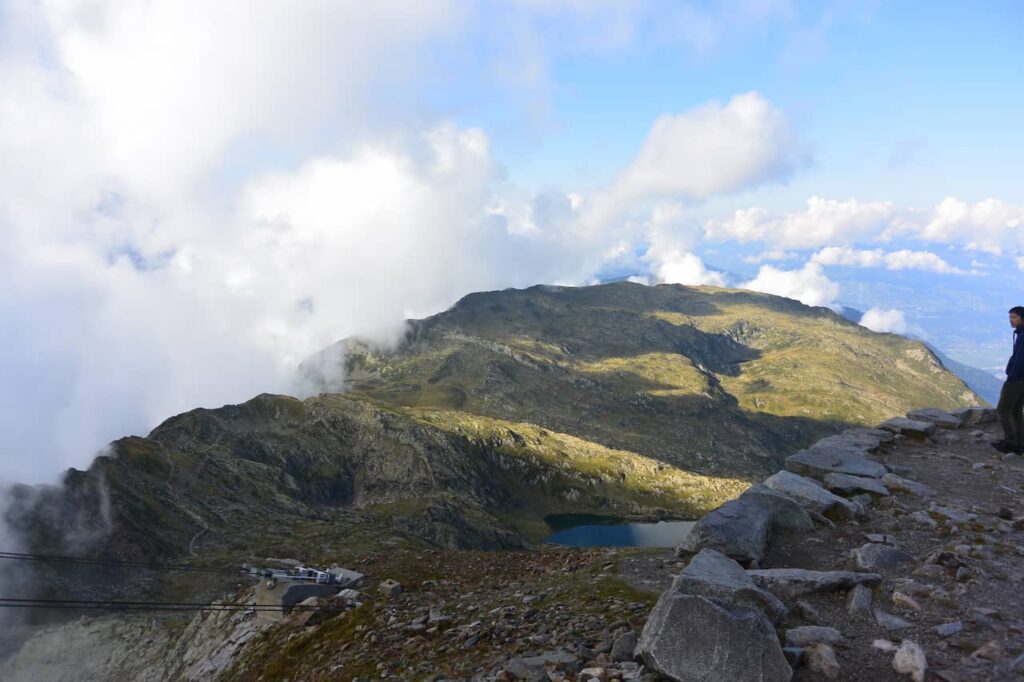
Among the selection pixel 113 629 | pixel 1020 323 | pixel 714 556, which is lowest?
pixel 113 629

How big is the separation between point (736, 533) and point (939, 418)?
22.6 meters

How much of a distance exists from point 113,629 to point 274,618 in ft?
160

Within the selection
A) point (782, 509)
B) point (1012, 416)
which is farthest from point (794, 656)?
point (1012, 416)

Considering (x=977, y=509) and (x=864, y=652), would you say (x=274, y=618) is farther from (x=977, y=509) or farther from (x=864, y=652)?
(x=977, y=509)

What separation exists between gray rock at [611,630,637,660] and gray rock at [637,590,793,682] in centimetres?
114

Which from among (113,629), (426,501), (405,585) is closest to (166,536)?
(113,629)

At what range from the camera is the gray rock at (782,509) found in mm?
18672

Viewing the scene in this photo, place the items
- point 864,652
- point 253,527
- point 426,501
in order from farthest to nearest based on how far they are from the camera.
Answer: point 426,501 → point 253,527 → point 864,652

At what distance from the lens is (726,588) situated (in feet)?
37.6

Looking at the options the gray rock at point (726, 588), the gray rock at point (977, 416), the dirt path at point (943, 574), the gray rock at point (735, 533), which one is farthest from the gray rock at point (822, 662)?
the gray rock at point (977, 416)

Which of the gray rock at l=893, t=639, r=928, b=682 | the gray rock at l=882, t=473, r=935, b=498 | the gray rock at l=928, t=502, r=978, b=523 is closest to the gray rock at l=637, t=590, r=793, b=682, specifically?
the gray rock at l=893, t=639, r=928, b=682

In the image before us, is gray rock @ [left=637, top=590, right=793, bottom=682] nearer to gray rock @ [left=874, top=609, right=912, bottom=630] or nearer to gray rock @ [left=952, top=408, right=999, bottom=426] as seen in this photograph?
gray rock @ [left=874, top=609, right=912, bottom=630]

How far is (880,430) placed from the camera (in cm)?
3070

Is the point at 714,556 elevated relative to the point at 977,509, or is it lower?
elevated
